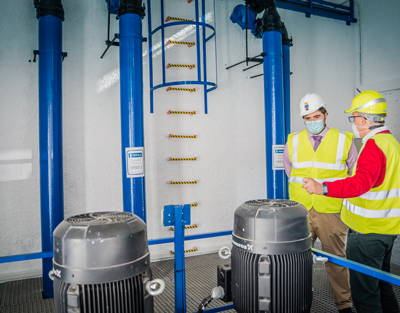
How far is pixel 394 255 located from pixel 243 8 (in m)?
3.18

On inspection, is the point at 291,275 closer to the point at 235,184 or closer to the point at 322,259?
the point at 322,259

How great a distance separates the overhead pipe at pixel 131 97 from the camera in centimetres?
283

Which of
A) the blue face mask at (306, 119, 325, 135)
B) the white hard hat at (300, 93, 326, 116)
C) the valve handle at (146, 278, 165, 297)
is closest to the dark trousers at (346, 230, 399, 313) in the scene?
the blue face mask at (306, 119, 325, 135)

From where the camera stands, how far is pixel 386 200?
183 cm

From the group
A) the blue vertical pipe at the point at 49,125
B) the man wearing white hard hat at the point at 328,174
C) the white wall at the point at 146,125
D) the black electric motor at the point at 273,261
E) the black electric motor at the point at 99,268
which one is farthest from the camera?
the white wall at the point at 146,125

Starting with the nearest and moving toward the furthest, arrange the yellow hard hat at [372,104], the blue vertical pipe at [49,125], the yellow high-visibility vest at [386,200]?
the yellow high-visibility vest at [386,200], the yellow hard hat at [372,104], the blue vertical pipe at [49,125]

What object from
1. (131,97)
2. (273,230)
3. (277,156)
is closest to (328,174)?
(277,156)

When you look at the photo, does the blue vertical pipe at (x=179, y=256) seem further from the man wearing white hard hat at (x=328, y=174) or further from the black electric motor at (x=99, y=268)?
the man wearing white hard hat at (x=328, y=174)

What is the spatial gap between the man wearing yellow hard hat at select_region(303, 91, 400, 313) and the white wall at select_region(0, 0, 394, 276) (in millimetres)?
2158

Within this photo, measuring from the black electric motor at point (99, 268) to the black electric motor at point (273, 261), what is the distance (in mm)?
446

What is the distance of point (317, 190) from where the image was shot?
5.71ft

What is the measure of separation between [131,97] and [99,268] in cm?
191

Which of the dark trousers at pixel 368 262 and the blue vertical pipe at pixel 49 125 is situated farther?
the blue vertical pipe at pixel 49 125

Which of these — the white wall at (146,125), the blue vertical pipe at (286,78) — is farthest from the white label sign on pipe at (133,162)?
the blue vertical pipe at (286,78)
